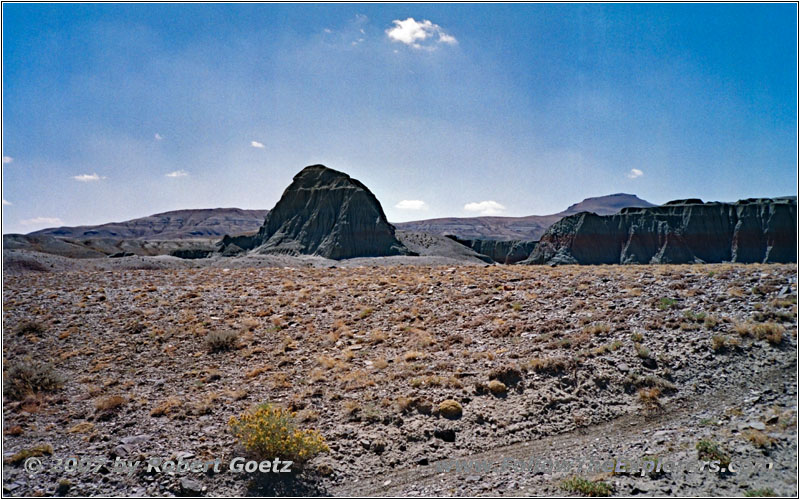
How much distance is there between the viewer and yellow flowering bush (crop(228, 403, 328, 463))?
642 cm

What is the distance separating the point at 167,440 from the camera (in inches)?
281

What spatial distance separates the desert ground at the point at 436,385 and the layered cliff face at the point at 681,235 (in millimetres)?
77758

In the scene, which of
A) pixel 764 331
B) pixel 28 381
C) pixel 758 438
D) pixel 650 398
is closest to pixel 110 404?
pixel 28 381

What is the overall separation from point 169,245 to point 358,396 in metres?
123

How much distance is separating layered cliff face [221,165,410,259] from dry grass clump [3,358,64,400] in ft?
190

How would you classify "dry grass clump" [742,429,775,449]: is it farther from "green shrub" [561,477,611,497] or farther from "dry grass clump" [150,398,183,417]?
"dry grass clump" [150,398,183,417]

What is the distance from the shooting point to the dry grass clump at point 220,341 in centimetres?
1121

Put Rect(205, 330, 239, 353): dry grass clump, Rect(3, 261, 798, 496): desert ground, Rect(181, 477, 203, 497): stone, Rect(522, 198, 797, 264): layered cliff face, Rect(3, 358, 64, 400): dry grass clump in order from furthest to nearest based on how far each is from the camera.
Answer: Rect(522, 198, 797, 264): layered cliff face
Rect(205, 330, 239, 353): dry grass clump
Rect(3, 358, 64, 400): dry grass clump
Rect(3, 261, 798, 496): desert ground
Rect(181, 477, 203, 497): stone

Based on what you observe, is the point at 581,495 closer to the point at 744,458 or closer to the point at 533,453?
the point at 533,453

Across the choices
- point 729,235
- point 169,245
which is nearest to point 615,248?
point 729,235

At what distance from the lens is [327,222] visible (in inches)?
2869

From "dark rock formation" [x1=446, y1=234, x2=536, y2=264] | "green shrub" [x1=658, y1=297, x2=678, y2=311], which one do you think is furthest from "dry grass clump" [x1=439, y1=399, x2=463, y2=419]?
"dark rock formation" [x1=446, y1=234, x2=536, y2=264]

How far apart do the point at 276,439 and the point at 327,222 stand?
67.7m

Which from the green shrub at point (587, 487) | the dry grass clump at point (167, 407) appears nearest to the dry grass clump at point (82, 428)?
the dry grass clump at point (167, 407)
